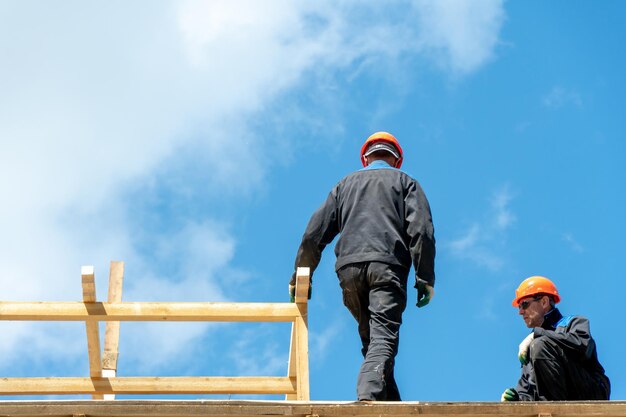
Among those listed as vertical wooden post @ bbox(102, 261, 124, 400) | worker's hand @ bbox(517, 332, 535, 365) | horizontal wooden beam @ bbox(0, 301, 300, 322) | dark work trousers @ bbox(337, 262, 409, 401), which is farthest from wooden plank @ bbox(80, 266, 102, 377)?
worker's hand @ bbox(517, 332, 535, 365)

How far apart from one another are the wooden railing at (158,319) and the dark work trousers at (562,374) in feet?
5.68

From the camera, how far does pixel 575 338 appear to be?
25.7 feet

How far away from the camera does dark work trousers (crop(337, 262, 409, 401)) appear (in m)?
7.50

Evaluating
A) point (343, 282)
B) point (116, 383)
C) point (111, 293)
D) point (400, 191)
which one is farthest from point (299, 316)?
point (111, 293)

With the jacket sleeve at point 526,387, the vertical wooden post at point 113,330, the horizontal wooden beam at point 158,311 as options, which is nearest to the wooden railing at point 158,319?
the horizontal wooden beam at point 158,311

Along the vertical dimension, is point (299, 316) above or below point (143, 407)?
above

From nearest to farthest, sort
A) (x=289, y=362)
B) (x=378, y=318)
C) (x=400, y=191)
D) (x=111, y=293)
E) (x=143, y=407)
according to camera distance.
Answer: (x=143, y=407) → (x=378, y=318) → (x=400, y=191) → (x=289, y=362) → (x=111, y=293)

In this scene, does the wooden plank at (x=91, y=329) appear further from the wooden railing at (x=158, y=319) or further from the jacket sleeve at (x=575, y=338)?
the jacket sleeve at (x=575, y=338)

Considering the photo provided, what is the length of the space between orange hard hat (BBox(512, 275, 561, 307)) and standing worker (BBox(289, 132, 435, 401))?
899mm

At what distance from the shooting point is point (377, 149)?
29.0 ft

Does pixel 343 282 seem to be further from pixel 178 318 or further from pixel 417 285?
pixel 178 318

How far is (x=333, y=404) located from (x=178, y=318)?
2.50 meters

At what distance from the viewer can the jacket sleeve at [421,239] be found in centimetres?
805

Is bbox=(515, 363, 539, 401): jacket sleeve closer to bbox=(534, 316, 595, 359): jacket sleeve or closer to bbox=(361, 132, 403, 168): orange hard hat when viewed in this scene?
bbox=(534, 316, 595, 359): jacket sleeve
